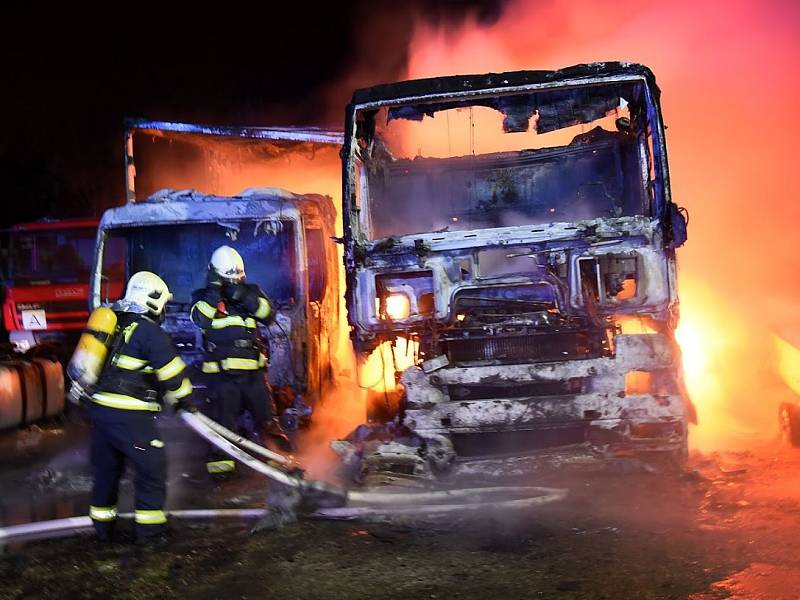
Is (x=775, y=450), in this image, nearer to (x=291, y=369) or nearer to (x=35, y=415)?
(x=291, y=369)

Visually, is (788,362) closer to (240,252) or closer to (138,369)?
(240,252)

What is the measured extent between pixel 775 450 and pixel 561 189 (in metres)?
2.74

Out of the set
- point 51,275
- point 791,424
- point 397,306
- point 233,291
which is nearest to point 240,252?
point 233,291

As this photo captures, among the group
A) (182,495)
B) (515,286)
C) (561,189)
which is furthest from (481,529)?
(561,189)

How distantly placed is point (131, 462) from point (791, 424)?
4.81 meters

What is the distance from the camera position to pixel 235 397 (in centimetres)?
551

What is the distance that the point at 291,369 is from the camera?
657 centimetres

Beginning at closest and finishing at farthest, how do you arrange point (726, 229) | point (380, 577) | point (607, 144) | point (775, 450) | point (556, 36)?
point (380, 577) < point (775, 450) < point (607, 144) < point (726, 229) < point (556, 36)

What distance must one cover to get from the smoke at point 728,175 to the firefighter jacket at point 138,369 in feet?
17.3

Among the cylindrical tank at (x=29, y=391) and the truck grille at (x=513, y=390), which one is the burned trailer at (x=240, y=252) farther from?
the truck grille at (x=513, y=390)

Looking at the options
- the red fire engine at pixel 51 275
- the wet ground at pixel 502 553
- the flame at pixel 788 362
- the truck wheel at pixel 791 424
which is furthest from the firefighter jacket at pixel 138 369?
the red fire engine at pixel 51 275

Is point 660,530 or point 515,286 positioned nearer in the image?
point 660,530

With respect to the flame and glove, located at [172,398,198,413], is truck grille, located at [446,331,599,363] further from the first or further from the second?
the flame

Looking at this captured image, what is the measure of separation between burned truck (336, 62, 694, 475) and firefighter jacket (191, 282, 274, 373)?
0.84 m
